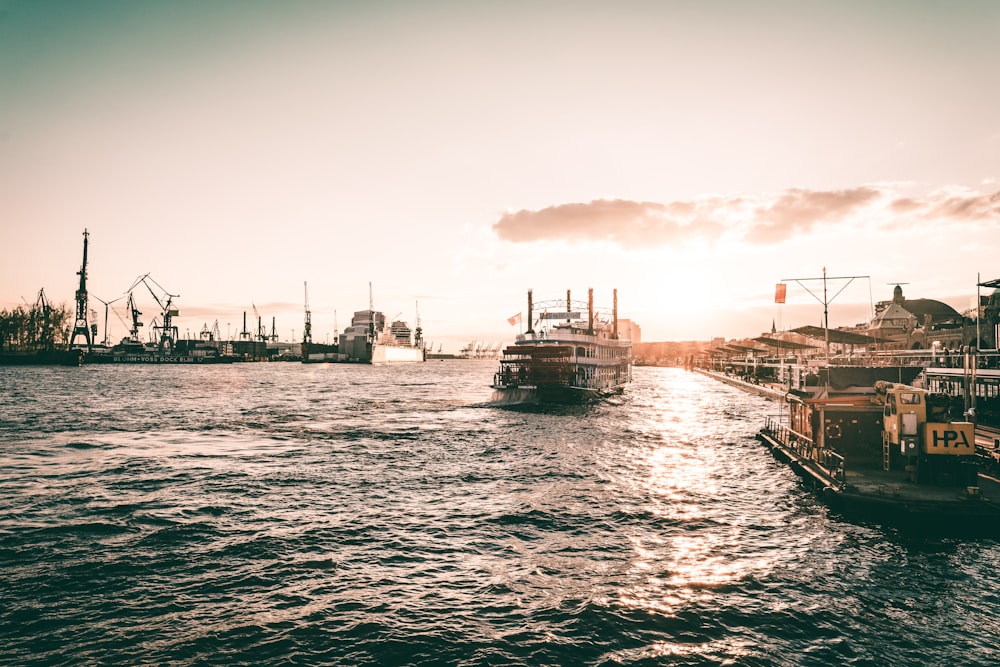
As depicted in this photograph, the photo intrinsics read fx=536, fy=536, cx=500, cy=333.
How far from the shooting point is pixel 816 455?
27141 mm

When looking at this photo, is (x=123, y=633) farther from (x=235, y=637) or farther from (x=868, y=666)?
(x=868, y=666)

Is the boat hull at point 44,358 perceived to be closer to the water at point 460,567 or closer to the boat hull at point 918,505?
the water at point 460,567

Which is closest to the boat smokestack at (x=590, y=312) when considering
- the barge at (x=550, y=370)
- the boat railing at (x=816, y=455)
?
the barge at (x=550, y=370)

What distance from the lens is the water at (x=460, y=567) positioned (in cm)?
1258

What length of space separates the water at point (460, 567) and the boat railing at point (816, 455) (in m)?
1.53

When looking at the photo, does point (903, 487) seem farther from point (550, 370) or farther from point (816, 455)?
point (550, 370)

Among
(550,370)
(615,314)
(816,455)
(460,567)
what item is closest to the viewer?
(460,567)

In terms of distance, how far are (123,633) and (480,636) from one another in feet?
28.1

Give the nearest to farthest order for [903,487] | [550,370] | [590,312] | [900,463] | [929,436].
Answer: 1. [903,487]
2. [929,436]
3. [900,463]
4. [550,370]
5. [590,312]

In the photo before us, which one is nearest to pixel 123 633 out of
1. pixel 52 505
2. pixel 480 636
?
pixel 480 636

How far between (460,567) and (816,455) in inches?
790

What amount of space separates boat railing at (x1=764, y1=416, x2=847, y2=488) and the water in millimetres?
1529

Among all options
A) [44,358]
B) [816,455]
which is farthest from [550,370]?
[44,358]

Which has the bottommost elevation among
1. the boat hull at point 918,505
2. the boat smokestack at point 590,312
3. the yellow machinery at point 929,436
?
the boat hull at point 918,505
